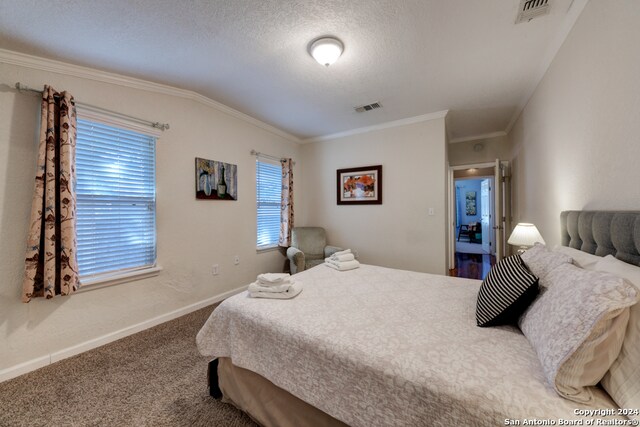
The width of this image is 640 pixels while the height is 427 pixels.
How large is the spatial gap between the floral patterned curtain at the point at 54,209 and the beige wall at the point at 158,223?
0.47 ft

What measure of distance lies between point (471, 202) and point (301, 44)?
859 cm

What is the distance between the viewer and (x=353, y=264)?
2.36 metres

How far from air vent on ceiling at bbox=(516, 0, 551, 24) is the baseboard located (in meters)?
3.91

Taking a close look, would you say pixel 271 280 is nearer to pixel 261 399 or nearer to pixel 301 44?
pixel 261 399

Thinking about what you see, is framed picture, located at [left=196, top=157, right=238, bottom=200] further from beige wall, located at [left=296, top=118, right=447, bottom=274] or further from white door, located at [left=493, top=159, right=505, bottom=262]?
white door, located at [left=493, top=159, right=505, bottom=262]

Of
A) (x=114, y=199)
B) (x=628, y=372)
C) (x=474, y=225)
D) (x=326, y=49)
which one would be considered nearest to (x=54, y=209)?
(x=114, y=199)

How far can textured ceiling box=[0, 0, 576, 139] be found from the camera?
158 cm

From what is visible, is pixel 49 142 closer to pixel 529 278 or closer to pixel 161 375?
pixel 161 375

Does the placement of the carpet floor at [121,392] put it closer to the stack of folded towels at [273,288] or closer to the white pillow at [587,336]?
the stack of folded towels at [273,288]

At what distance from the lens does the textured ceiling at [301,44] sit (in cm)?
158

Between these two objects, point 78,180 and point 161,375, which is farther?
point 78,180

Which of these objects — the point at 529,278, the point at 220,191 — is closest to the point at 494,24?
the point at 529,278

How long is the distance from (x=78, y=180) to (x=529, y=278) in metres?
3.17

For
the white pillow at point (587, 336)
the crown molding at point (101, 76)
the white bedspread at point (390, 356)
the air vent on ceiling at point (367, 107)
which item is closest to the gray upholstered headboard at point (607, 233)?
the white pillow at point (587, 336)
